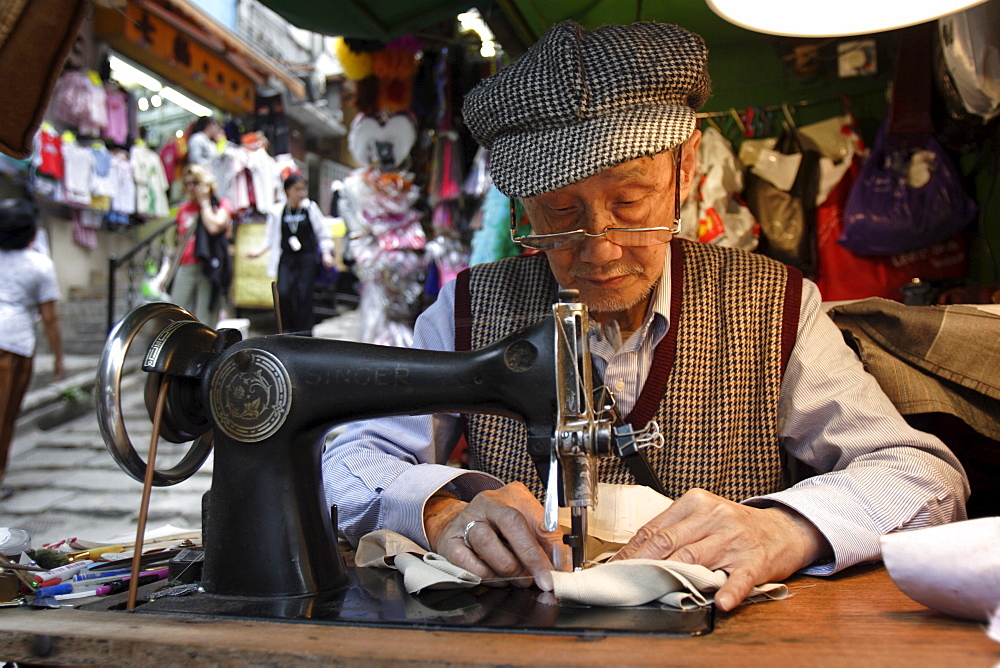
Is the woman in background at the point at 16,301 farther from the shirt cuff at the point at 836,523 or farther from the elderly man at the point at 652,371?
the shirt cuff at the point at 836,523

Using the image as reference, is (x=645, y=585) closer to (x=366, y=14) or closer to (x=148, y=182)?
(x=366, y=14)

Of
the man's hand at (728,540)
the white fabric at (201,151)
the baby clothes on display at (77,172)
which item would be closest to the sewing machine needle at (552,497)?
the man's hand at (728,540)

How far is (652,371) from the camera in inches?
58.1

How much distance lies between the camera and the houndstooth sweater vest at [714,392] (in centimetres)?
147

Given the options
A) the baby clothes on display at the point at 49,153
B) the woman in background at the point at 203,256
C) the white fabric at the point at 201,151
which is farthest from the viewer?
the white fabric at the point at 201,151

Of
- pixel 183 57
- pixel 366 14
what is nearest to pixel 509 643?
pixel 366 14

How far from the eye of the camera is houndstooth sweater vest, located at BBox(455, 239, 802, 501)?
147cm

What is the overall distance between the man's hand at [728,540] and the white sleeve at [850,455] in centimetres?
6

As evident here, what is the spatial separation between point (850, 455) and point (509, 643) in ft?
2.77

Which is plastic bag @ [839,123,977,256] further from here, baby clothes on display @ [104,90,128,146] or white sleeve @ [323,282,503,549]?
baby clothes on display @ [104,90,128,146]

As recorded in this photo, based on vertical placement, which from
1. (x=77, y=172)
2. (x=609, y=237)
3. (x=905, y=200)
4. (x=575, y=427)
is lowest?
(x=575, y=427)

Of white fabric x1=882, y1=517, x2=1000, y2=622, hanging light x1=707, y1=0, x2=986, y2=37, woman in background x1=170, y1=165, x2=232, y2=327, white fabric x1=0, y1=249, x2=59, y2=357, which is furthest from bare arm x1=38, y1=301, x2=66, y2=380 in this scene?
white fabric x1=882, y1=517, x2=1000, y2=622

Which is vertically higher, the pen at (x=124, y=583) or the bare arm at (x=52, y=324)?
the bare arm at (x=52, y=324)

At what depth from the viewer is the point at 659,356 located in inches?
58.5
